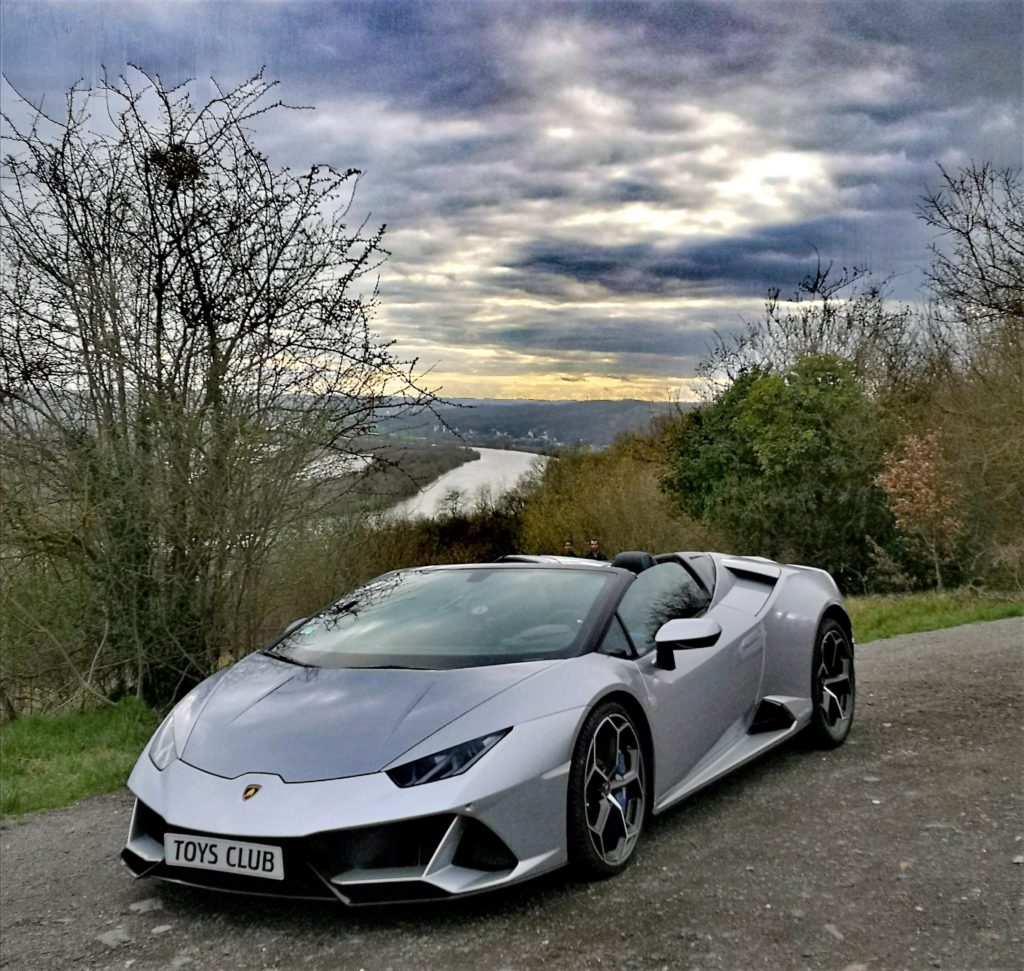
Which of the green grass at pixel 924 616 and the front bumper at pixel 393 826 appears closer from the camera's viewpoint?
the front bumper at pixel 393 826

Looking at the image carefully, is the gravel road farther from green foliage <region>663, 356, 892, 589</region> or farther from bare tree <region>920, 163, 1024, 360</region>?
green foliage <region>663, 356, 892, 589</region>

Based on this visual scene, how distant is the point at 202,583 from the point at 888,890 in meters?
6.21

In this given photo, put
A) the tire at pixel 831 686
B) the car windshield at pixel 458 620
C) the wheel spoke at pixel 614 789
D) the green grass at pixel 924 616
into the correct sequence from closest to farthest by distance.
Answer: the wheel spoke at pixel 614 789
the car windshield at pixel 458 620
the tire at pixel 831 686
the green grass at pixel 924 616

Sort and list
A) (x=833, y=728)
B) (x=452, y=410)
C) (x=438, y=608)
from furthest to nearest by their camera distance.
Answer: (x=452, y=410) → (x=833, y=728) → (x=438, y=608)

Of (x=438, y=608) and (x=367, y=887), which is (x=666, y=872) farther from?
(x=438, y=608)

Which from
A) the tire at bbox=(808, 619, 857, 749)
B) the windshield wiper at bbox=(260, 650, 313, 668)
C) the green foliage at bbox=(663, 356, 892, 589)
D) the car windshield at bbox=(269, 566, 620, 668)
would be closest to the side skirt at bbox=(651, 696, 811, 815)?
the tire at bbox=(808, 619, 857, 749)

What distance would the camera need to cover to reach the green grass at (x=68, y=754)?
20.5ft

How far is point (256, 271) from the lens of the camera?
8.95m

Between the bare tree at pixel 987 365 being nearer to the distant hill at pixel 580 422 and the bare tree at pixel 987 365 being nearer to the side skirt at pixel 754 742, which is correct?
the side skirt at pixel 754 742

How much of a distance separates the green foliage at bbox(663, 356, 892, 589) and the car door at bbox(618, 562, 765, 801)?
2911cm

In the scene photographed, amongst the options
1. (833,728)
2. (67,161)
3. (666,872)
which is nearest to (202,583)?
(67,161)

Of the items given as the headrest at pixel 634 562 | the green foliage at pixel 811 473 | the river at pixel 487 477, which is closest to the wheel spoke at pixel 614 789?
the headrest at pixel 634 562

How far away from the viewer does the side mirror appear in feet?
15.3

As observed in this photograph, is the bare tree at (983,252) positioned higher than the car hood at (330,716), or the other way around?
the bare tree at (983,252)
